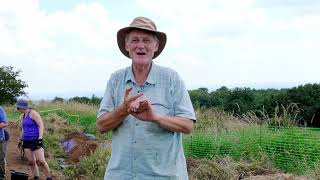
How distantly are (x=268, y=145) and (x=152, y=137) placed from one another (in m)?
5.50

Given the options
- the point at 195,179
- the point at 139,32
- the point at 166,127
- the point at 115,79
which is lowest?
the point at 195,179

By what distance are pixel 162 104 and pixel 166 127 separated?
0.61 ft

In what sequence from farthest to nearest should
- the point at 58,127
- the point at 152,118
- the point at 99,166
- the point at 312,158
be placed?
the point at 58,127 < the point at 99,166 < the point at 312,158 < the point at 152,118

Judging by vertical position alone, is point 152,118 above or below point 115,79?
below

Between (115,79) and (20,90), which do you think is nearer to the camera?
(115,79)

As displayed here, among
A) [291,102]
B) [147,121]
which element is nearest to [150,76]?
[147,121]

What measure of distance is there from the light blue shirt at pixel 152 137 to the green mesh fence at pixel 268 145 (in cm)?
447

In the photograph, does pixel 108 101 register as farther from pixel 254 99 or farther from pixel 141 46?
pixel 254 99

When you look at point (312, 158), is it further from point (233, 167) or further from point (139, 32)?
point (139, 32)

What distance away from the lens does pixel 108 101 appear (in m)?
3.18

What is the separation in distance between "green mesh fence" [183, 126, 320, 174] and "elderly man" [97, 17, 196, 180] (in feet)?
14.7

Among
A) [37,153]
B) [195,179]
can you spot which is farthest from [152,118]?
[37,153]

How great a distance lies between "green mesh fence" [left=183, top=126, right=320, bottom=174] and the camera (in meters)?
7.66

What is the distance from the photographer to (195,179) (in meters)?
6.96
